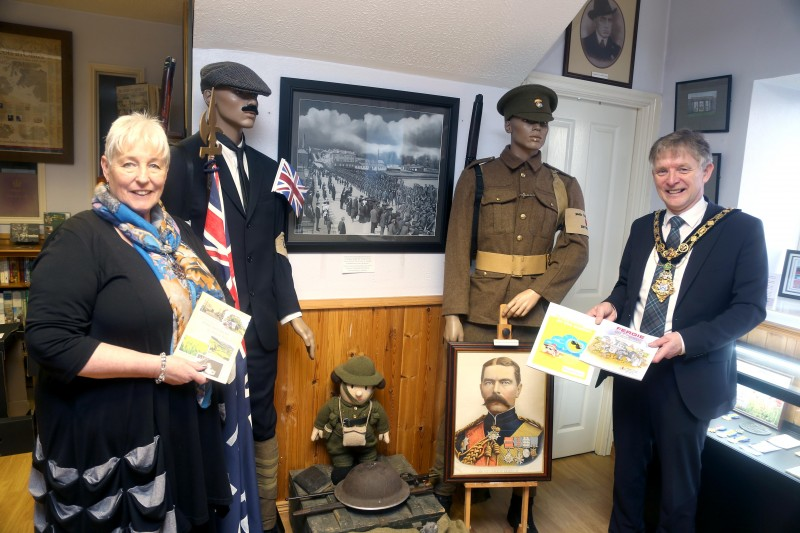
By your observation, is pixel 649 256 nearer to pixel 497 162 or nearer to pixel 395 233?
pixel 497 162

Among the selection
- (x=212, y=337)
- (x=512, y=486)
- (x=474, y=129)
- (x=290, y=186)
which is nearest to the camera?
(x=212, y=337)

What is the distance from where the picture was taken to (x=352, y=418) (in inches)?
86.1

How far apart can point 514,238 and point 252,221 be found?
964 mm

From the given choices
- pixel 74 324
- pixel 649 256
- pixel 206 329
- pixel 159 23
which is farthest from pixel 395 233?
pixel 159 23

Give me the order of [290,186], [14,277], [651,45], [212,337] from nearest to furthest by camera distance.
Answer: [212,337], [290,186], [651,45], [14,277]

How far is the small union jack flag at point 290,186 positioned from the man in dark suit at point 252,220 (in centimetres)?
3

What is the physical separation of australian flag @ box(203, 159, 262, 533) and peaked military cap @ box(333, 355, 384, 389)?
0.43 metres

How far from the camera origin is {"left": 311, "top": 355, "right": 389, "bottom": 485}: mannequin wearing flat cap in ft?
7.07

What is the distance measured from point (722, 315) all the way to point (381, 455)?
4.78ft

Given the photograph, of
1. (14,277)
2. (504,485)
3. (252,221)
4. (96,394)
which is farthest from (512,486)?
(14,277)

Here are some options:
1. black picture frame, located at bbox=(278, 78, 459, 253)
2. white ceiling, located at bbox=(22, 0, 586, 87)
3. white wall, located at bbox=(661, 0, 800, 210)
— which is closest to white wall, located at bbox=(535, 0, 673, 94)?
white wall, located at bbox=(661, 0, 800, 210)

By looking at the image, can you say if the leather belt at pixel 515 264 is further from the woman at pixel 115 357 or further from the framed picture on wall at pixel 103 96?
the framed picture on wall at pixel 103 96

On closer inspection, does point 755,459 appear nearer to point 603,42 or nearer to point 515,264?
point 515,264

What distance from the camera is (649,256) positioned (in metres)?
1.86
